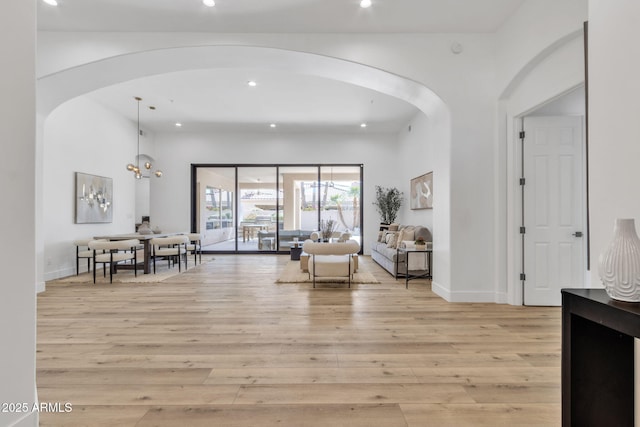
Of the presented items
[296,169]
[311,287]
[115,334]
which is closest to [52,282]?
[115,334]

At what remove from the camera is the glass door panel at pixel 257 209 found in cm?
976

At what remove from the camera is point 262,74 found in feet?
18.2

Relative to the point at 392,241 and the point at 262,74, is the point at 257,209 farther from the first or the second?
the point at 262,74

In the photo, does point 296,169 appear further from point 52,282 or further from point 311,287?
point 52,282

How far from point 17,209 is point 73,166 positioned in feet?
19.8

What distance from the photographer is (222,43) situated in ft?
13.7

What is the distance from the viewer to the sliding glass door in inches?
379

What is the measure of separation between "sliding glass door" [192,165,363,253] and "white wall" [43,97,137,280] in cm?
221

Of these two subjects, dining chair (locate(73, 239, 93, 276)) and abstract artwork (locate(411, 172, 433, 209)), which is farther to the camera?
abstract artwork (locate(411, 172, 433, 209))

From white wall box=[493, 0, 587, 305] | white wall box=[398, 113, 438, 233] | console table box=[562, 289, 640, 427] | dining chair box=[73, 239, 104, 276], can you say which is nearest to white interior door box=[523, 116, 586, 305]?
white wall box=[493, 0, 587, 305]

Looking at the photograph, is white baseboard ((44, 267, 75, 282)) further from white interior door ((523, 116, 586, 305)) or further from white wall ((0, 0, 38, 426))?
white interior door ((523, 116, 586, 305))

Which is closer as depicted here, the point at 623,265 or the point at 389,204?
the point at 623,265

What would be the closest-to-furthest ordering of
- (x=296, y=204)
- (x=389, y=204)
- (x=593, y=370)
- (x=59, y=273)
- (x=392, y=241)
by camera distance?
(x=593, y=370) → (x=59, y=273) → (x=392, y=241) → (x=389, y=204) → (x=296, y=204)

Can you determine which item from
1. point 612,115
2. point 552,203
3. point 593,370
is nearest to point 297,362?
point 593,370
